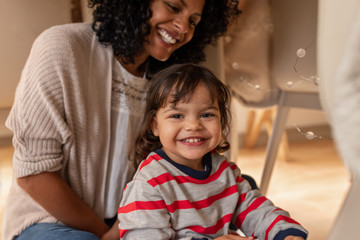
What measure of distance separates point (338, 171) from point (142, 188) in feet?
4.67

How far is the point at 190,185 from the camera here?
2.20 feet

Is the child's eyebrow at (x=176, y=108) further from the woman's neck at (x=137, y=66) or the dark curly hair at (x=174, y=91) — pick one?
the woman's neck at (x=137, y=66)

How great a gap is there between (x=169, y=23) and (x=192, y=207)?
47 centimetres

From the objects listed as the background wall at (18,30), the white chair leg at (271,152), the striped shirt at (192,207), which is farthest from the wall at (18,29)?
the white chair leg at (271,152)

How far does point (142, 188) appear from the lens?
0.65 m

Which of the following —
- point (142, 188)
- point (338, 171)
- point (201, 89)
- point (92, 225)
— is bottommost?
point (338, 171)

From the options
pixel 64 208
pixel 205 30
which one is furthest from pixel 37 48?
pixel 205 30

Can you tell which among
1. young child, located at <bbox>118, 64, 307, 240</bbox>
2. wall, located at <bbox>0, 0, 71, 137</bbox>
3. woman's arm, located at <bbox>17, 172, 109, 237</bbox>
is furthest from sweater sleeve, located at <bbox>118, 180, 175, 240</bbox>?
wall, located at <bbox>0, 0, 71, 137</bbox>

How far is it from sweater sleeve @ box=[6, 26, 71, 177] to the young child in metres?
0.22

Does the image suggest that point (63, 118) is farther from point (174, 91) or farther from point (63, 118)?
point (174, 91)

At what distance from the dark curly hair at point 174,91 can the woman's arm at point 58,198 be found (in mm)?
203

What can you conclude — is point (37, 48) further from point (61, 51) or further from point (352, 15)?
point (352, 15)

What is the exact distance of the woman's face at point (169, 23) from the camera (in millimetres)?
892

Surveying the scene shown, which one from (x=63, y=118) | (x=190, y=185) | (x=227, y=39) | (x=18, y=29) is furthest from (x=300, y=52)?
(x=18, y=29)
